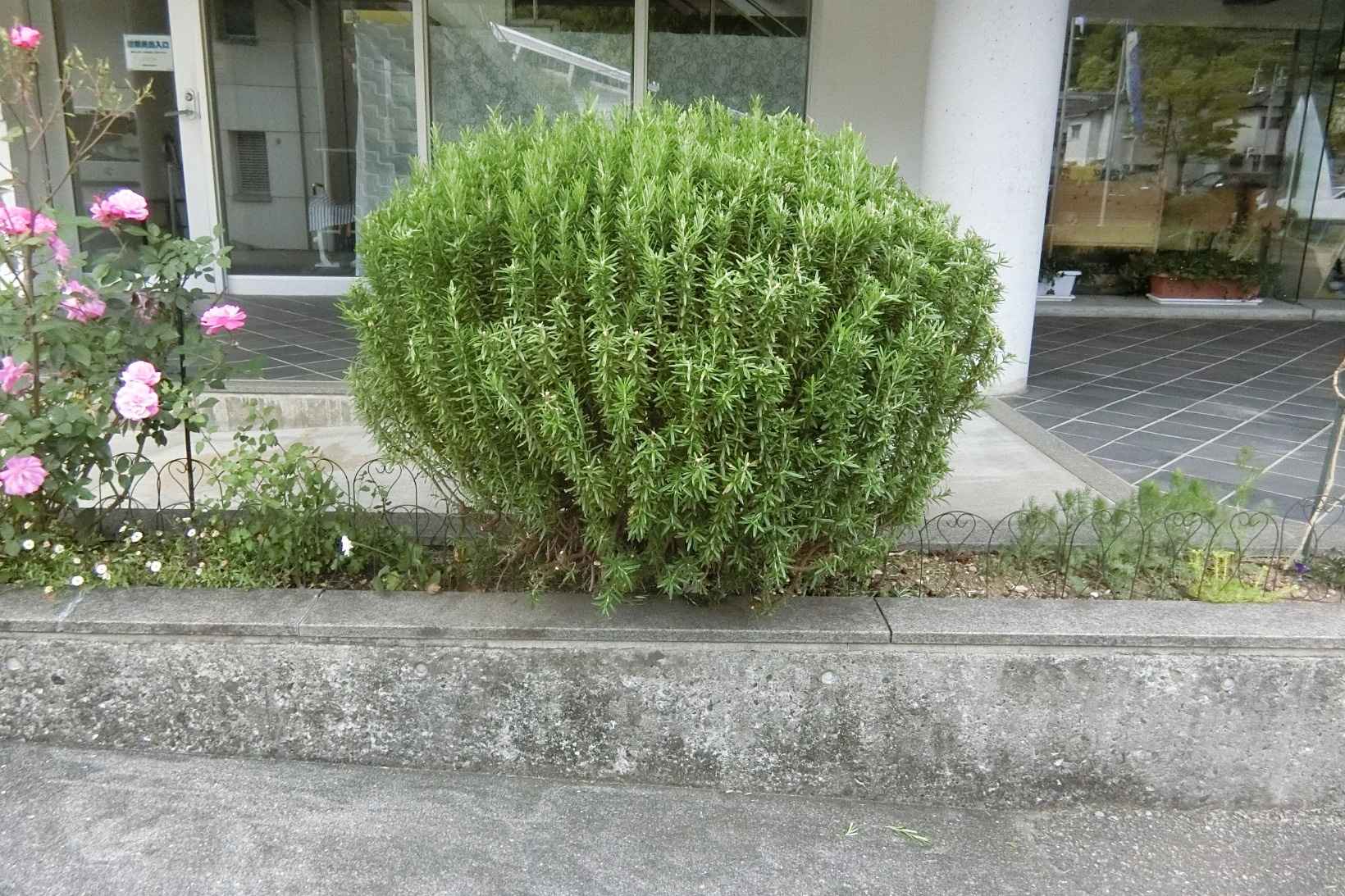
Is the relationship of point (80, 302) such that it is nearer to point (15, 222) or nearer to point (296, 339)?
point (15, 222)

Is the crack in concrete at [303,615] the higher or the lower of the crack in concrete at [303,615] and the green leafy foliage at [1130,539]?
the lower

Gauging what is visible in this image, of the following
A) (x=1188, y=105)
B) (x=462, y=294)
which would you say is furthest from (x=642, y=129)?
(x=1188, y=105)

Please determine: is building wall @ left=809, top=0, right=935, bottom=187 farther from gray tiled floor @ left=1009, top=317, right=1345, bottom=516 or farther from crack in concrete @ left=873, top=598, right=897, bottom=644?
A: crack in concrete @ left=873, top=598, right=897, bottom=644

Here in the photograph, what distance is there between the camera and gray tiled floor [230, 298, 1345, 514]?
4988 millimetres

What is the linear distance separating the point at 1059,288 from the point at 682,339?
9.07 metres

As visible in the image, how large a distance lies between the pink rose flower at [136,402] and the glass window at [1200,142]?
9.83 meters

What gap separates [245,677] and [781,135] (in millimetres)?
2177

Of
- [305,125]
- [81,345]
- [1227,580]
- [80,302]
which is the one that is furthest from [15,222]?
[305,125]

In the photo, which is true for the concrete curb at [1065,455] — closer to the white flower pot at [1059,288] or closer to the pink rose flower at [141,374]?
the pink rose flower at [141,374]

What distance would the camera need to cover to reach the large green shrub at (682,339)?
7.94ft

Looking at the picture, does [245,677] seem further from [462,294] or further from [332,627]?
[462,294]

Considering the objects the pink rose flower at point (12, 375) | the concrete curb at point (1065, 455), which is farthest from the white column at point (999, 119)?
the pink rose flower at point (12, 375)

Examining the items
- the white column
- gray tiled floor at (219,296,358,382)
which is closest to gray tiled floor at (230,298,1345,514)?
gray tiled floor at (219,296,358,382)

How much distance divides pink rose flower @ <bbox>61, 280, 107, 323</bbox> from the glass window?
9.79 metres
